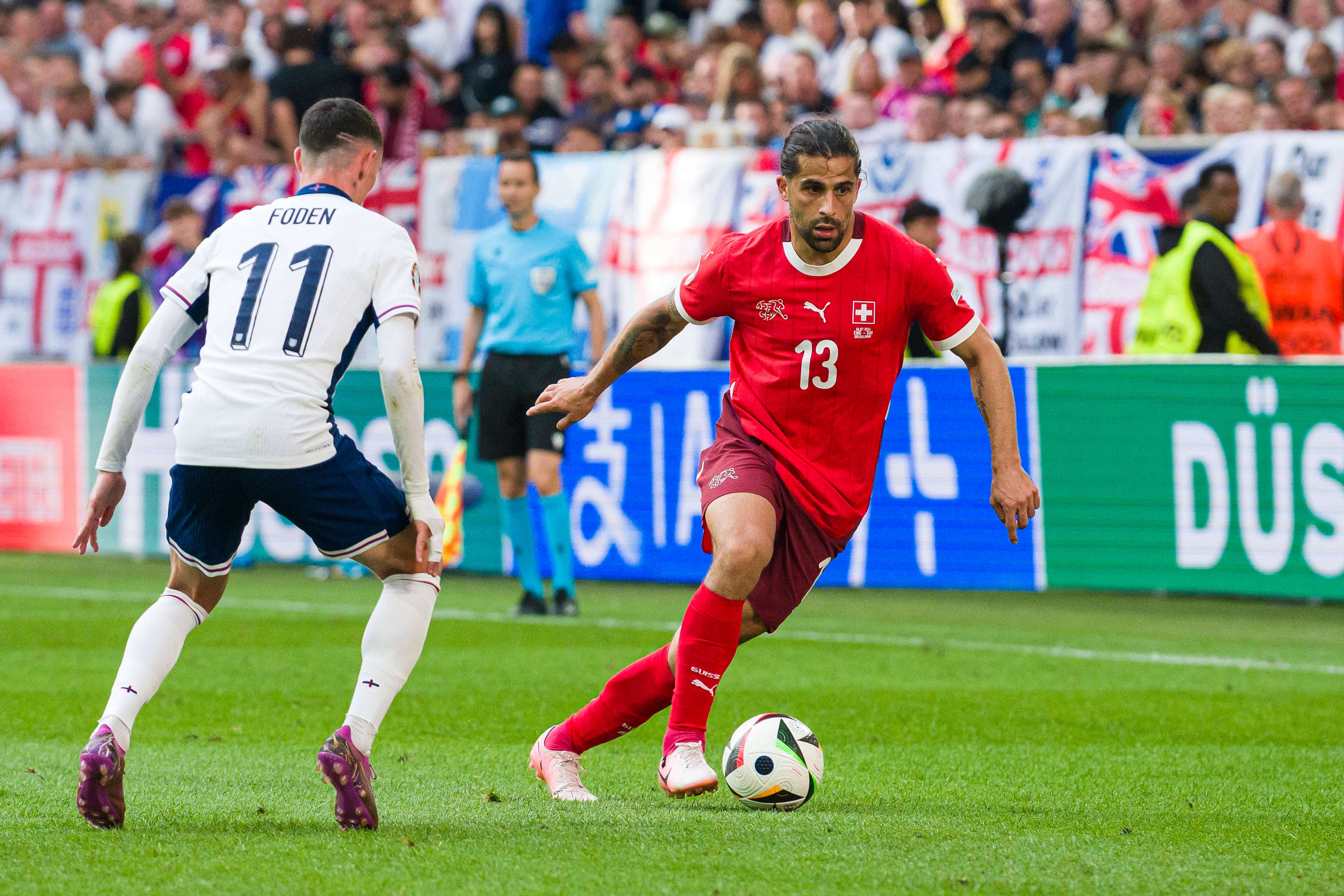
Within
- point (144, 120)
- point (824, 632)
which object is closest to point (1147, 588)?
point (824, 632)

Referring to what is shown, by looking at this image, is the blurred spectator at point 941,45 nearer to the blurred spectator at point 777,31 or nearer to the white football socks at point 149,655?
the blurred spectator at point 777,31

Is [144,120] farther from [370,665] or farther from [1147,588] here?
[370,665]

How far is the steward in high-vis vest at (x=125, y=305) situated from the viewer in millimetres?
15141

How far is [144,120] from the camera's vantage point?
18.6 m

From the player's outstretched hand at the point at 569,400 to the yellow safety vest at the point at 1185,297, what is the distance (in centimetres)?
707

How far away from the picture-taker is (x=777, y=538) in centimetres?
544

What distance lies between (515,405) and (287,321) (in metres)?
5.80

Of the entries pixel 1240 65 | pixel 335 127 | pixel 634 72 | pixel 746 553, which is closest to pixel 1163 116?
pixel 1240 65

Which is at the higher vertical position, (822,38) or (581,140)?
(822,38)

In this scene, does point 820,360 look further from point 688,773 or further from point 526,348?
point 526,348

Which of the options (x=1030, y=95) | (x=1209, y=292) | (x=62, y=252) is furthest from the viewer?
(x=62, y=252)

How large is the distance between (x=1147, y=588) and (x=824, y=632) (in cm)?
232

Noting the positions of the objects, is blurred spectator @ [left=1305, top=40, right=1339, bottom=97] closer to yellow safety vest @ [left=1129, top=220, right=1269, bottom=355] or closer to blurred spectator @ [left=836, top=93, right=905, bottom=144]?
yellow safety vest @ [left=1129, top=220, right=1269, bottom=355]

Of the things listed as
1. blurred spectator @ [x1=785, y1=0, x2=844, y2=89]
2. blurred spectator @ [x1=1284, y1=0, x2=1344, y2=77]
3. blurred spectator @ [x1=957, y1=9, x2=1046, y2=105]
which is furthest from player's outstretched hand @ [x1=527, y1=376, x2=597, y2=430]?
blurred spectator @ [x1=785, y1=0, x2=844, y2=89]
